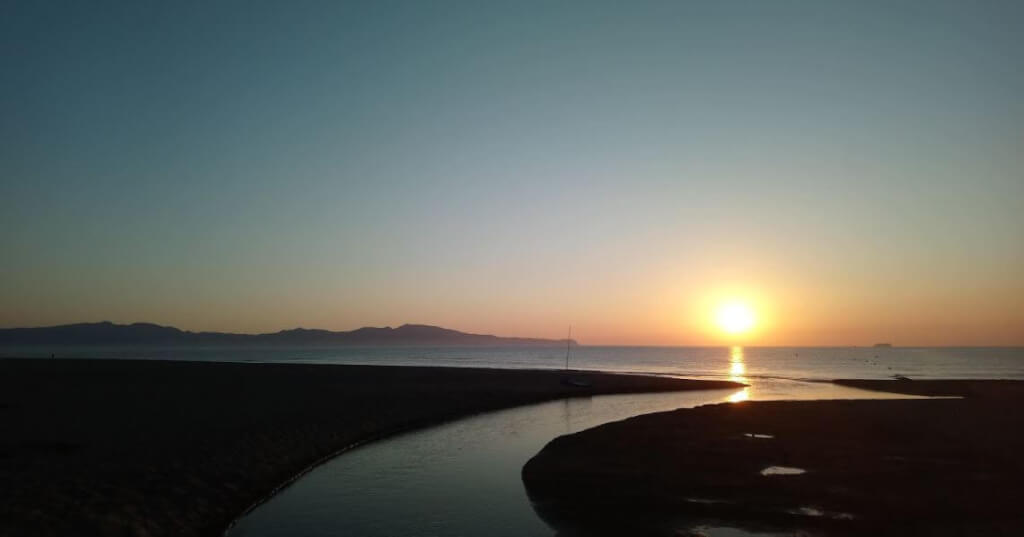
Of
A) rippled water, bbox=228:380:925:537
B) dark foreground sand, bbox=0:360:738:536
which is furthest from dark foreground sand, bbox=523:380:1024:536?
dark foreground sand, bbox=0:360:738:536

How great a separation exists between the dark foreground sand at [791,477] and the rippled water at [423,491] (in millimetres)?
1156

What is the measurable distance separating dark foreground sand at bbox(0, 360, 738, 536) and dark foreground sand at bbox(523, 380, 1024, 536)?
30.8 feet

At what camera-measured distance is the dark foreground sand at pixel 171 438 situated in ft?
48.9

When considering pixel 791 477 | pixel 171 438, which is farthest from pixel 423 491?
pixel 791 477

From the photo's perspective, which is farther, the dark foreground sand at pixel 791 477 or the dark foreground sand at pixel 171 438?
the dark foreground sand at pixel 791 477

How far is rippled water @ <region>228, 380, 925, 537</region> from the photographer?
15609 mm

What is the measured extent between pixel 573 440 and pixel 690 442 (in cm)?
511

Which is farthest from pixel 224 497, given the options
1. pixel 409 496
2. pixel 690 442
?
pixel 690 442

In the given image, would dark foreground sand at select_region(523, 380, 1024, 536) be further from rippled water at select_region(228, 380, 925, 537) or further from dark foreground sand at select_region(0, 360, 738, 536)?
dark foreground sand at select_region(0, 360, 738, 536)

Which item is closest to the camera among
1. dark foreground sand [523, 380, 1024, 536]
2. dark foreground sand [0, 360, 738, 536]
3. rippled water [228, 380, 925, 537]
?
dark foreground sand [0, 360, 738, 536]

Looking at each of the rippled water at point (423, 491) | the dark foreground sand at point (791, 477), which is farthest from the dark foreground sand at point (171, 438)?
the dark foreground sand at point (791, 477)

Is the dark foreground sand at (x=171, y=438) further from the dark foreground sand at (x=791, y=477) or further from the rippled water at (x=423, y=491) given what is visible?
the dark foreground sand at (x=791, y=477)

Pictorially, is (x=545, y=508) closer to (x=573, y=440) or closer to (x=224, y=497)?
(x=224, y=497)

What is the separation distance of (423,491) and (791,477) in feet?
39.1
